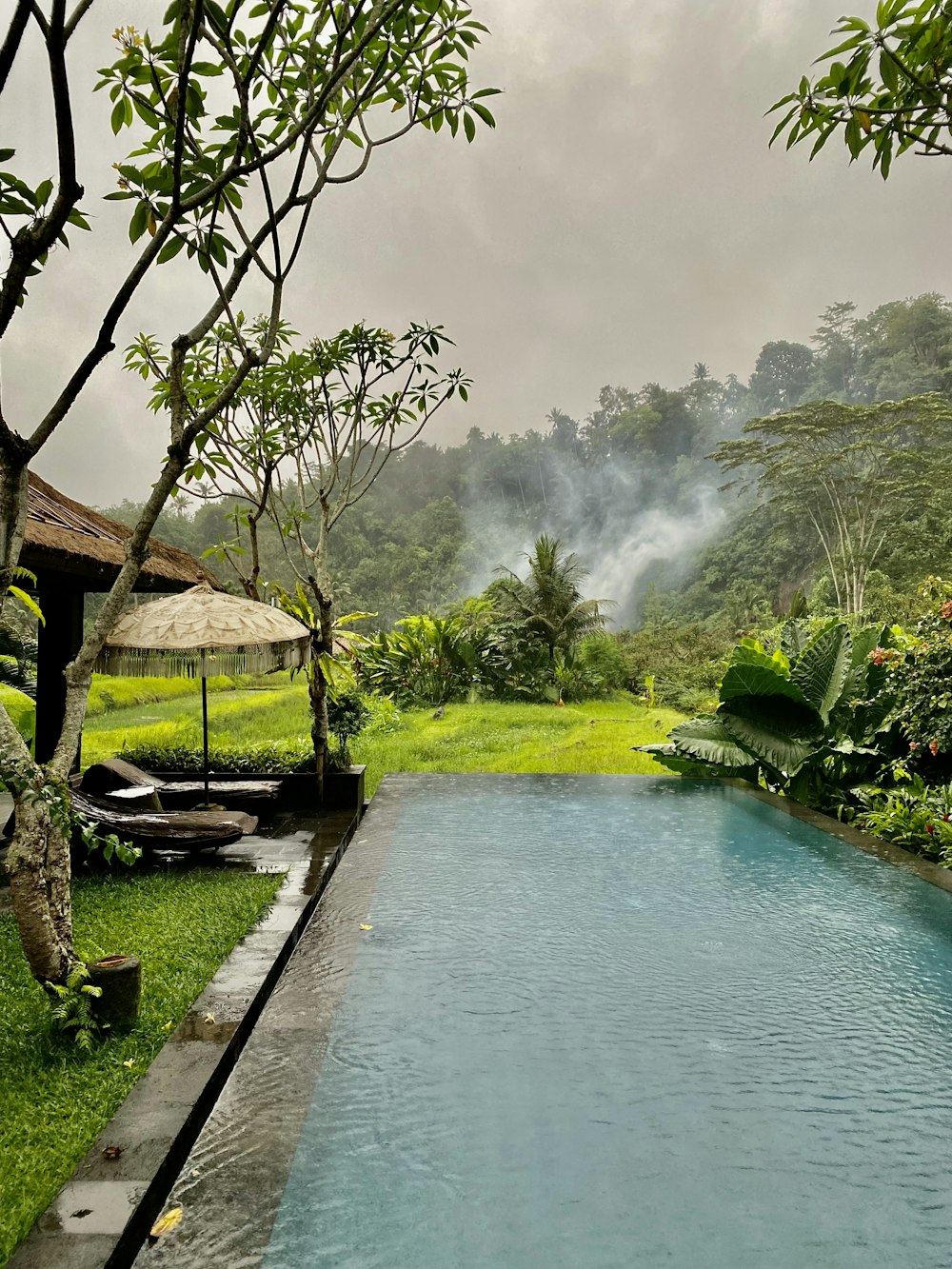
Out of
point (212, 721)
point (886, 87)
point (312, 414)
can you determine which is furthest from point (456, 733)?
point (886, 87)

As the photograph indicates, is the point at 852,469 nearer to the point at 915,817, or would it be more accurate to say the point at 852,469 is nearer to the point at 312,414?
the point at 312,414

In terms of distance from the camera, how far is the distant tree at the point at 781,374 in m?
39.2

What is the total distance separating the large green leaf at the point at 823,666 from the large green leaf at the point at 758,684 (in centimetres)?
13

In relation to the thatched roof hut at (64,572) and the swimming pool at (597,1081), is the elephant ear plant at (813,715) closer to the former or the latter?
the swimming pool at (597,1081)

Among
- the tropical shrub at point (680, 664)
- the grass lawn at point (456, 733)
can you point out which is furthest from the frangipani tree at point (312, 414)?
the tropical shrub at point (680, 664)

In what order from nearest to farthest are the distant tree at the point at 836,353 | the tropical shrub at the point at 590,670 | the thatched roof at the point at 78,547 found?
the thatched roof at the point at 78,547 → the tropical shrub at the point at 590,670 → the distant tree at the point at 836,353

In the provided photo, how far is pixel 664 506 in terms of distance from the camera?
38.1m

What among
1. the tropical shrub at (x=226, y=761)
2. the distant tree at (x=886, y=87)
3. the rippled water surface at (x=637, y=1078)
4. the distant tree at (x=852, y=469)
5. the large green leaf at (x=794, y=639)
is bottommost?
the rippled water surface at (x=637, y=1078)

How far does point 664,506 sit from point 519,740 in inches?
1154

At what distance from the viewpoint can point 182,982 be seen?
117 inches

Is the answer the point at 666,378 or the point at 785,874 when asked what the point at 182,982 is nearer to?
the point at 785,874

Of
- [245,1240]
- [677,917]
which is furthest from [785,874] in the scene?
[245,1240]

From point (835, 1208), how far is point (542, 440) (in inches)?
1688

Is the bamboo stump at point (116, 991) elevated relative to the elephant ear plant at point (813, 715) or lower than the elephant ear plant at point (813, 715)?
lower
